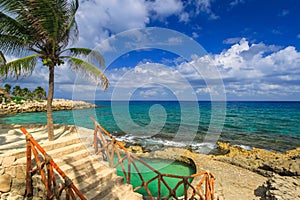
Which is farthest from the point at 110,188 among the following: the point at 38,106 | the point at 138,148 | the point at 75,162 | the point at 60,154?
the point at 38,106

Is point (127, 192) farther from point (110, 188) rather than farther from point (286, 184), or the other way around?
point (286, 184)

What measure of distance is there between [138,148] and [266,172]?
10.0 m

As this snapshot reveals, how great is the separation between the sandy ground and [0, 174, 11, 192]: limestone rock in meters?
2.13

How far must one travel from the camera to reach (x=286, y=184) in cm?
695

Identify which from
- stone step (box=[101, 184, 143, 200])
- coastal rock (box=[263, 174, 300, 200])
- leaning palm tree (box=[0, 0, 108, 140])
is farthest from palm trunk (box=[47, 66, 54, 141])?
coastal rock (box=[263, 174, 300, 200])

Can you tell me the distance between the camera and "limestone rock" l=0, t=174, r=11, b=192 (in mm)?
4184

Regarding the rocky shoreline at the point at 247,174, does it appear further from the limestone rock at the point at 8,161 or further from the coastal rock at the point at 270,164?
the limestone rock at the point at 8,161

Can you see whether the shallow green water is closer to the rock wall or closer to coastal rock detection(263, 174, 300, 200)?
coastal rock detection(263, 174, 300, 200)

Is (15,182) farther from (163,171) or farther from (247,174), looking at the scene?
(247,174)

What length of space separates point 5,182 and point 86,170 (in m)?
1.97

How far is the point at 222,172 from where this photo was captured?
10.9 metres

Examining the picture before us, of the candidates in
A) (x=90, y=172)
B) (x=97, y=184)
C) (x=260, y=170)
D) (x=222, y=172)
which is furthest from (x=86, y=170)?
(x=260, y=170)

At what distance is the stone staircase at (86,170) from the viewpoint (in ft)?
16.4

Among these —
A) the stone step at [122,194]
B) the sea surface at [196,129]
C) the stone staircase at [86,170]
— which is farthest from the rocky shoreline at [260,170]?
the stone staircase at [86,170]
